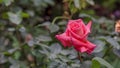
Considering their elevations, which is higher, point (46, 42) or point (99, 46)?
point (46, 42)

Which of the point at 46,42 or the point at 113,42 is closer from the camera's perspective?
the point at 113,42

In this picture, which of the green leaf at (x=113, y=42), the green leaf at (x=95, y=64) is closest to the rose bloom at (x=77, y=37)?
the green leaf at (x=95, y=64)

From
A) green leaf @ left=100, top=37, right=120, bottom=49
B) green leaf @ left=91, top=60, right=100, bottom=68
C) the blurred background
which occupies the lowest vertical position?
green leaf @ left=91, top=60, right=100, bottom=68

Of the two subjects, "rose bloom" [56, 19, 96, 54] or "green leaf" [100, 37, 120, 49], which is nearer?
"rose bloom" [56, 19, 96, 54]

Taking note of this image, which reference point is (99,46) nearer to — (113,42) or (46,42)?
(113,42)

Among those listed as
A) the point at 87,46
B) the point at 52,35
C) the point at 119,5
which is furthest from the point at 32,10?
the point at 119,5

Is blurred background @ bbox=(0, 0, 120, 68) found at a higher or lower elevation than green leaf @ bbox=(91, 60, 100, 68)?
higher

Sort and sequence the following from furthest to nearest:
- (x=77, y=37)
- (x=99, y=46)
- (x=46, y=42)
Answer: (x=46, y=42), (x=99, y=46), (x=77, y=37)

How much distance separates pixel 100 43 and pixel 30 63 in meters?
0.41

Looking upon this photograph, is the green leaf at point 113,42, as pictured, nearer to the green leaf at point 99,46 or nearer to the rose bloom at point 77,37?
the green leaf at point 99,46

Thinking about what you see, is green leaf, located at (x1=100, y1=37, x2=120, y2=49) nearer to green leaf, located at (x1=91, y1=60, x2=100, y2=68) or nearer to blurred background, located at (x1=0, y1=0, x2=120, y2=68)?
blurred background, located at (x1=0, y1=0, x2=120, y2=68)

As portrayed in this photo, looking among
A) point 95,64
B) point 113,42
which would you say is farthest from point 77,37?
point 113,42

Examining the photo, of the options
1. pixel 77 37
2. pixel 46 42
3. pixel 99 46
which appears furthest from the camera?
pixel 46 42

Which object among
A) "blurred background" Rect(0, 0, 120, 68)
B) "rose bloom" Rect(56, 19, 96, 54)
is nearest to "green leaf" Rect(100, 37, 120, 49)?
"blurred background" Rect(0, 0, 120, 68)
